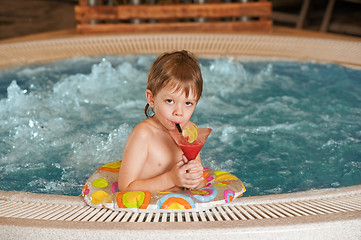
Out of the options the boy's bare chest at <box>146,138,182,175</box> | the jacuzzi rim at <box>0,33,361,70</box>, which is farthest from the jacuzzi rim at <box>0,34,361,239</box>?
the boy's bare chest at <box>146,138,182,175</box>

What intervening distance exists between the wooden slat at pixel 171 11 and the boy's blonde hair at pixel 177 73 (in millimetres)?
3304

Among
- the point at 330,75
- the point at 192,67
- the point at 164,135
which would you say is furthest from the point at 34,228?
the point at 330,75

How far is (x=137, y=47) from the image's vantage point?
4.69 m

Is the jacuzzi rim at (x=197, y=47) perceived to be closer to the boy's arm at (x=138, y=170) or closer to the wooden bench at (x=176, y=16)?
the wooden bench at (x=176, y=16)

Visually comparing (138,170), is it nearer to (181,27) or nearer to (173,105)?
(173,105)

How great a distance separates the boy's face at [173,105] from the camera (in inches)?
70.6

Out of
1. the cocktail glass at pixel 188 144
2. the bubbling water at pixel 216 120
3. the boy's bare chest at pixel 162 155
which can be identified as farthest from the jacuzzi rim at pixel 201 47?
the cocktail glass at pixel 188 144

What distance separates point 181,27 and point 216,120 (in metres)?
2.03

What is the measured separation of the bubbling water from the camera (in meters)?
2.62

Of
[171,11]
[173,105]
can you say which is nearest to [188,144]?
[173,105]

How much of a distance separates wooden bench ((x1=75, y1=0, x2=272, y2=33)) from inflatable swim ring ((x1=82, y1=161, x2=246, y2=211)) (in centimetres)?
335

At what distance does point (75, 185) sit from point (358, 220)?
1.44 meters

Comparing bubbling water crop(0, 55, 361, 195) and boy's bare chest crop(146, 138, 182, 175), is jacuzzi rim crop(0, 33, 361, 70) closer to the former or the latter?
bubbling water crop(0, 55, 361, 195)

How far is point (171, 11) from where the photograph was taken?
5.04 m
